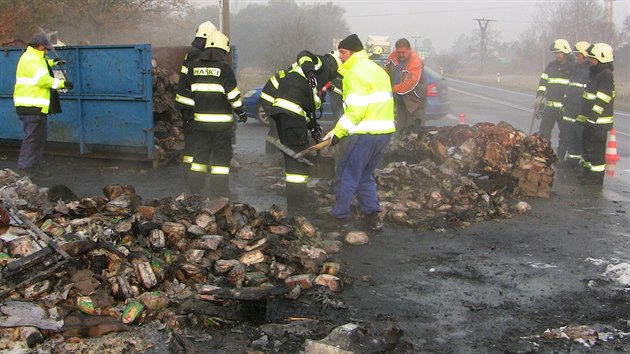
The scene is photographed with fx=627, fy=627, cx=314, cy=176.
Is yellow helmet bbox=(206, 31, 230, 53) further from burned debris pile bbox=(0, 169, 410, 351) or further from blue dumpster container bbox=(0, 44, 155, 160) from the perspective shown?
blue dumpster container bbox=(0, 44, 155, 160)

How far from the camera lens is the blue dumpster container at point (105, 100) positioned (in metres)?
9.48

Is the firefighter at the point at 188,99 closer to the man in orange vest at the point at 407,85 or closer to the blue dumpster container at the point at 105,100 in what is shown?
the blue dumpster container at the point at 105,100

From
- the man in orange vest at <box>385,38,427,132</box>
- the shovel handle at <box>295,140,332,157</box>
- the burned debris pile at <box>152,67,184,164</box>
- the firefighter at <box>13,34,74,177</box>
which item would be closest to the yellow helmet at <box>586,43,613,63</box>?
the man in orange vest at <box>385,38,427,132</box>

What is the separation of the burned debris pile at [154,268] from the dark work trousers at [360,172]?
62 cm

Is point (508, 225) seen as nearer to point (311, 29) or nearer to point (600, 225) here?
point (600, 225)

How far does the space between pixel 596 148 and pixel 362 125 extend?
451 cm

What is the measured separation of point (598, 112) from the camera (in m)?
9.05

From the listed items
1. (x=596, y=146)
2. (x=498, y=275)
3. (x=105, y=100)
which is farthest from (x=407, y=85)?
(x=498, y=275)

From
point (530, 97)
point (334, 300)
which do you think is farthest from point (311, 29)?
point (334, 300)

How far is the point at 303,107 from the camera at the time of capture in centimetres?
703

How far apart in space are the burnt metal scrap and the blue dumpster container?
3281 mm

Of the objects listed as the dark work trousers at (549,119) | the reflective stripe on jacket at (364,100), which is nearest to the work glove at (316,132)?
the reflective stripe on jacket at (364,100)

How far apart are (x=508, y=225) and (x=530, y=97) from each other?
912 inches

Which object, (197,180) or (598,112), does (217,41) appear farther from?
(598,112)
